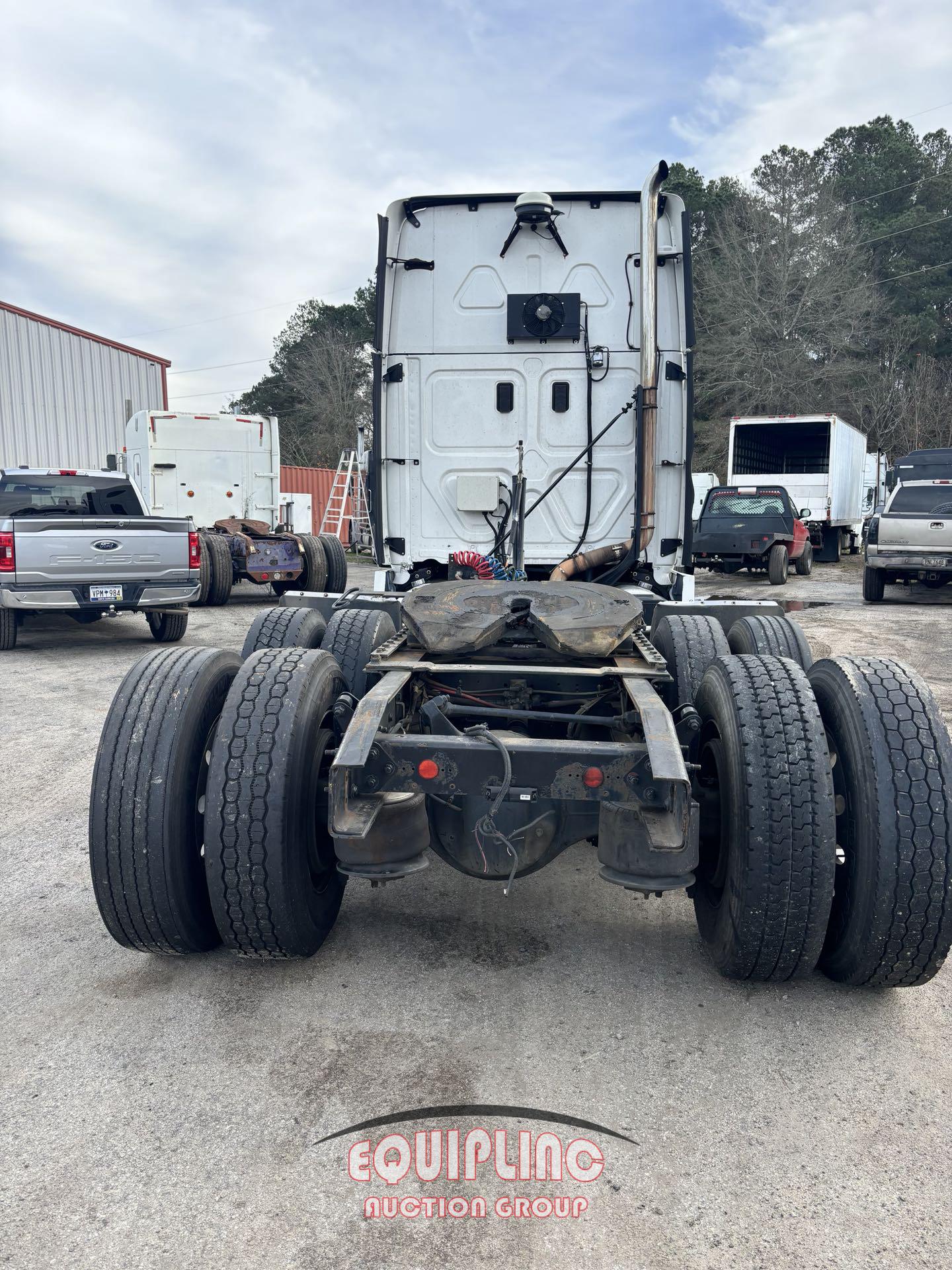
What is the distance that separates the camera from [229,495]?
1588cm

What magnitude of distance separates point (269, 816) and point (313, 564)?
11700 mm

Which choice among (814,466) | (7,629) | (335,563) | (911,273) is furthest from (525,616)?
(911,273)

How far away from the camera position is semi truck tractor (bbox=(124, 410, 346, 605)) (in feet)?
46.8

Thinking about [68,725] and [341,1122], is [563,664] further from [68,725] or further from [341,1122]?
[68,725]

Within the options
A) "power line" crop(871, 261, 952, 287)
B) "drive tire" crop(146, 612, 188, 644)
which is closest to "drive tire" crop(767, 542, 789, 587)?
"drive tire" crop(146, 612, 188, 644)

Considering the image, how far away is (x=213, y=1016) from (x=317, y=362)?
→ 50.8 metres

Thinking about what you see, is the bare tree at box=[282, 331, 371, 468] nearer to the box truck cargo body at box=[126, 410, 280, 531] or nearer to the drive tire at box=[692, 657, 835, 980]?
the box truck cargo body at box=[126, 410, 280, 531]

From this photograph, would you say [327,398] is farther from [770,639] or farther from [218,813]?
[218,813]

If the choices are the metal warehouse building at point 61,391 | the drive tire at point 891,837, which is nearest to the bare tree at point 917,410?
the metal warehouse building at point 61,391

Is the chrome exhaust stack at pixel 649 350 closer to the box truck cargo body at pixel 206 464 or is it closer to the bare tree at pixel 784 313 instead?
the box truck cargo body at pixel 206 464

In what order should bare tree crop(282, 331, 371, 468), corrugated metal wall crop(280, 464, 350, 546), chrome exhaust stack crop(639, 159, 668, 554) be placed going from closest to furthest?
chrome exhaust stack crop(639, 159, 668, 554)
corrugated metal wall crop(280, 464, 350, 546)
bare tree crop(282, 331, 371, 468)

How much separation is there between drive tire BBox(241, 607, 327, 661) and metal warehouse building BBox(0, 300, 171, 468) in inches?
711

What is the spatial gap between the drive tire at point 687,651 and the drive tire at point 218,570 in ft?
34.6

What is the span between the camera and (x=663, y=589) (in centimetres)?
588
